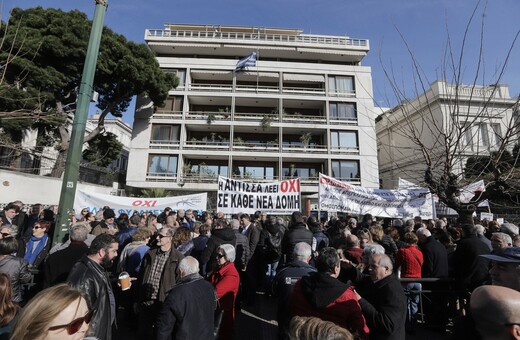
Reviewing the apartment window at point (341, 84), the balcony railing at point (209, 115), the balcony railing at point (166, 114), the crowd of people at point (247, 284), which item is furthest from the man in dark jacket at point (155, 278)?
the apartment window at point (341, 84)

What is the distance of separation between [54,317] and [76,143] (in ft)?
13.3

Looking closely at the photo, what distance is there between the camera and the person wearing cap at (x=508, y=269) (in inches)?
94.3

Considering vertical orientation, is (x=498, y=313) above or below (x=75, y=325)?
above

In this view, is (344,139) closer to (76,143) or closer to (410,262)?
(410,262)

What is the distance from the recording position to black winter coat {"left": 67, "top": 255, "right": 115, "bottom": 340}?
2.72 meters

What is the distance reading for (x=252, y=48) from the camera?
29.0 metres

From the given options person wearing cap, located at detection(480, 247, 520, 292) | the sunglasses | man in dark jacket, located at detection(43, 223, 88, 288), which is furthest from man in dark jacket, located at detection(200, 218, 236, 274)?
person wearing cap, located at detection(480, 247, 520, 292)

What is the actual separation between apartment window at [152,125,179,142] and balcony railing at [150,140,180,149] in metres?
0.23

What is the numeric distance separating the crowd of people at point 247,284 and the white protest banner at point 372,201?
4.36 meters

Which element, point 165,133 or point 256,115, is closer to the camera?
point 165,133

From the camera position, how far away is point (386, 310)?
2572 millimetres

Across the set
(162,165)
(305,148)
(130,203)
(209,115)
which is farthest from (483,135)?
(162,165)

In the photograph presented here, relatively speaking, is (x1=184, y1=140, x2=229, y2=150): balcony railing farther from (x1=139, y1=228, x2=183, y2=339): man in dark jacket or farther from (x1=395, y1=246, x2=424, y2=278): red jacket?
(x1=395, y1=246, x2=424, y2=278): red jacket

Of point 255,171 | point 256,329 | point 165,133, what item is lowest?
point 256,329
